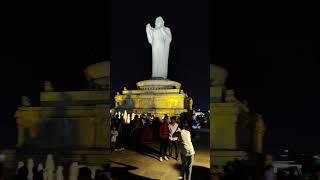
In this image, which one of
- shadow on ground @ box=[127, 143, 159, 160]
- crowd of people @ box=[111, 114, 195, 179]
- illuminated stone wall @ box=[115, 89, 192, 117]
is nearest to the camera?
crowd of people @ box=[111, 114, 195, 179]

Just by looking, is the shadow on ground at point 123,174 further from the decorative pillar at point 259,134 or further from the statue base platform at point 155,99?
the statue base platform at point 155,99

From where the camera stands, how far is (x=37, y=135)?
273 inches

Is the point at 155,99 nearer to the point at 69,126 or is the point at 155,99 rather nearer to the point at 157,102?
the point at 157,102

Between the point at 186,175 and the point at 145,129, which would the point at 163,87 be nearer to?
the point at 145,129

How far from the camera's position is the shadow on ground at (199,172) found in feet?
21.9

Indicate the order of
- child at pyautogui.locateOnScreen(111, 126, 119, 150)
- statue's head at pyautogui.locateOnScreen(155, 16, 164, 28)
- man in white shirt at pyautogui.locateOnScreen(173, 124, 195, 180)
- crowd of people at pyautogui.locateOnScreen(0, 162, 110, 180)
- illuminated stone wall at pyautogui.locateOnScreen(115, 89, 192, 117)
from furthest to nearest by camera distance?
illuminated stone wall at pyautogui.locateOnScreen(115, 89, 192, 117) < statue's head at pyautogui.locateOnScreen(155, 16, 164, 28) < child at pyautogui.locateOnScreen(111, 126, 119, 150) < man in white shirt at pyautogui.locateOnScreen(173, 124, 195, 180) < crowd of people at pyautogui.locateOnScreen(0, 162, 110, 180)

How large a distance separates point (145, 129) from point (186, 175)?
3.80 m

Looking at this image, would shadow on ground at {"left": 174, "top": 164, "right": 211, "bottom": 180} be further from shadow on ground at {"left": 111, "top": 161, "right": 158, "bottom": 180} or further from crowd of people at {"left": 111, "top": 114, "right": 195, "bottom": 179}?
shadow on ground at {"left": 111, "top": 161, "right": 158, "bottom": 180}

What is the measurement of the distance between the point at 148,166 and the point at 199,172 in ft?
3.38

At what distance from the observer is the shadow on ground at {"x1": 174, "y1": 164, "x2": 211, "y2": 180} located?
666 cm

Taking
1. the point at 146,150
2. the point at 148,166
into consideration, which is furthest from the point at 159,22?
the point at 148,166

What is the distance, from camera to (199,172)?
7.00m

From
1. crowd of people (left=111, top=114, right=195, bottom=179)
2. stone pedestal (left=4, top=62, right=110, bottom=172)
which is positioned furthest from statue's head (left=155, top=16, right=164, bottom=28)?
stone pedestal (left=4, top=62, right=110, bottom=172)

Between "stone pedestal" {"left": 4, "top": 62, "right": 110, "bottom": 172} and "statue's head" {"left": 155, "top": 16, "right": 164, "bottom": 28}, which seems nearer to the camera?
"stone pedestal" {"left": 4, "top": 62, "right": 110, "bottom": 172}
